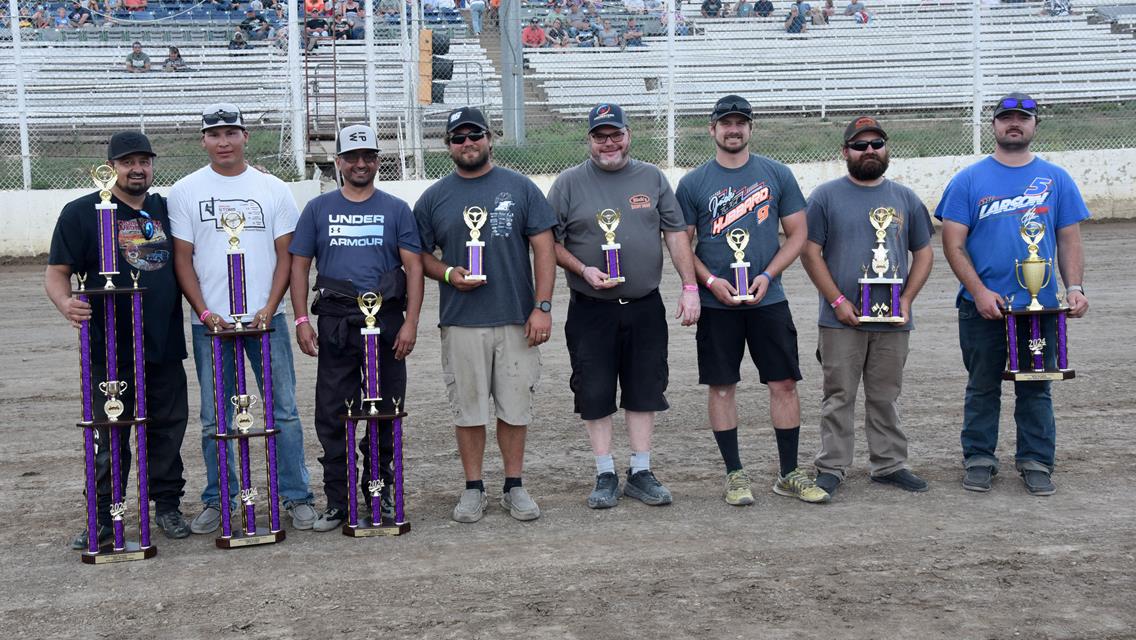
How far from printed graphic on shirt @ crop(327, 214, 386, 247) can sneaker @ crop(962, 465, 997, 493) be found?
3.40m

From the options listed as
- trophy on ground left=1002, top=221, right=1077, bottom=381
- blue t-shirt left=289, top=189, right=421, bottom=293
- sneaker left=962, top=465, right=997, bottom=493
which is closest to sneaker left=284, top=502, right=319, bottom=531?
blue t-shirt left=289, top=189, right=421, bottom=293

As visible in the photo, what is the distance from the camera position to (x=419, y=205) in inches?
249

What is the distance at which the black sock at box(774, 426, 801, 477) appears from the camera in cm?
663

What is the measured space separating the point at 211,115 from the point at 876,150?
344cm

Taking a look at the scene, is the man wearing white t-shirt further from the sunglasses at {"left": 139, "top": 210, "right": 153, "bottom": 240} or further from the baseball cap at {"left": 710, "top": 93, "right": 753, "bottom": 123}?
the baseball cap at {"left": 710, "top": 93, "right": 753, "bottom": 123}

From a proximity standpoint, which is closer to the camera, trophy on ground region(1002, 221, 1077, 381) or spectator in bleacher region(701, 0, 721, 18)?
trophy on ground region(1002, 221, 1077, 381)

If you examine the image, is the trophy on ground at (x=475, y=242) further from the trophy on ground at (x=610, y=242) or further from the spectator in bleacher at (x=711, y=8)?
the spectator in bleacher at (x=711, y=8)

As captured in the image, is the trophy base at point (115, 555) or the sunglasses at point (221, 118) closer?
the trophy base at point (115, 555)

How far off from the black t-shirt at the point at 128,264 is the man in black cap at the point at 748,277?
268cm

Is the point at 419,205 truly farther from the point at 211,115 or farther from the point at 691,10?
the point at 691,10

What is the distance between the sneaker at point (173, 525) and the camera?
241 inches

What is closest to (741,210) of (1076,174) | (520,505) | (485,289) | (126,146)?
(485,289)

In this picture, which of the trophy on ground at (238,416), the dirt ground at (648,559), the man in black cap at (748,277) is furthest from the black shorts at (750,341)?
the trophy on ground at (238,416)

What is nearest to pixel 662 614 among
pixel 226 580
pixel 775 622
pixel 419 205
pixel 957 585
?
pixel 775 622
